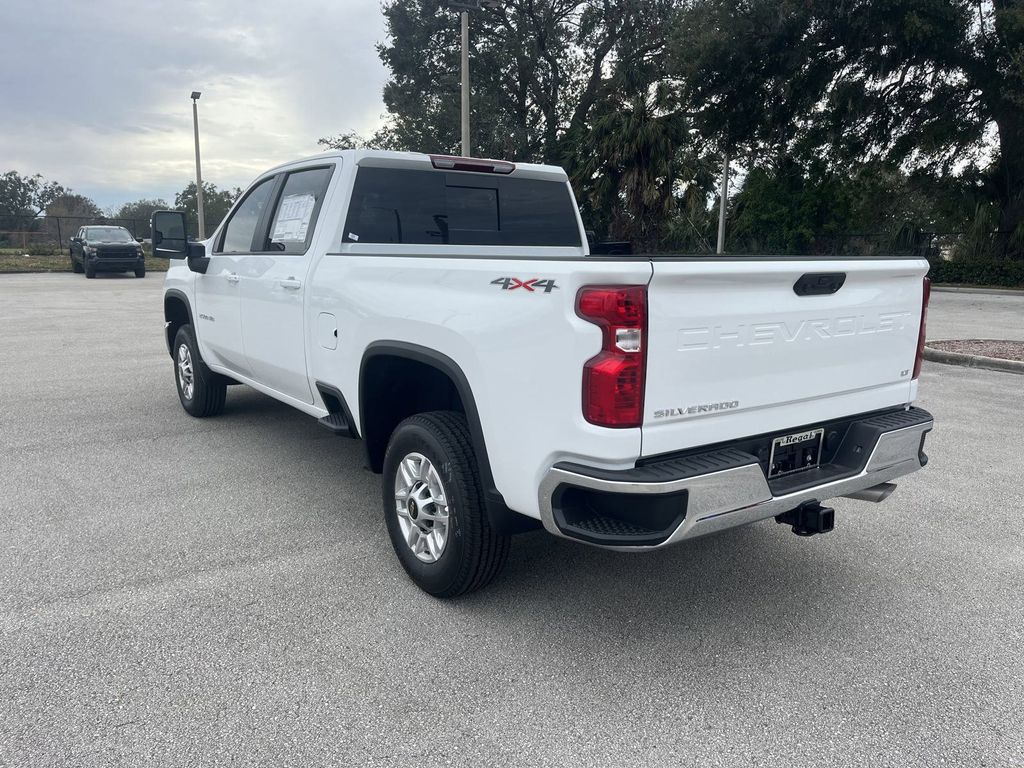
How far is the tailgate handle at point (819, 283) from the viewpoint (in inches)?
116

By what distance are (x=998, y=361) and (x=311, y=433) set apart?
8076 mm

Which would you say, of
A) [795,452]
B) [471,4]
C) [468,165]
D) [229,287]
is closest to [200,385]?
[229,287]

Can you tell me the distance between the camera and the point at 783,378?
2.96m

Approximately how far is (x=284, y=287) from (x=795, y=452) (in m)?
2.89

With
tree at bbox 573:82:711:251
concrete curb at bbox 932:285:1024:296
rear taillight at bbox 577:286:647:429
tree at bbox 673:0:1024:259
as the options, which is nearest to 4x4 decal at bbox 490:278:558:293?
Answer: rear taillight at bbox 577:286:647:429

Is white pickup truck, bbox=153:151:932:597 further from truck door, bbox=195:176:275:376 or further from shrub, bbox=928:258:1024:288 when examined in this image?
A: shrub, bbox=928:258:1024:288

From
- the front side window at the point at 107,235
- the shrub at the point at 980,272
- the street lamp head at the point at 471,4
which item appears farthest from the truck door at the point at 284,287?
the shrub at the point at 980,272

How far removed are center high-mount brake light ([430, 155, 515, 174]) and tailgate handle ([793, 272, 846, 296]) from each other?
7.30 ft

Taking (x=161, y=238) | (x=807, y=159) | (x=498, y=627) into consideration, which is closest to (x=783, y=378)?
(x=498, y=627)

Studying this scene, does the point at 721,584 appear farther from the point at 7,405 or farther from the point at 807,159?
the point at 807,159

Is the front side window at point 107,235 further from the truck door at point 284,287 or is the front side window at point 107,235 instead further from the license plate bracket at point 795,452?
the license plate bracket at point 795,452

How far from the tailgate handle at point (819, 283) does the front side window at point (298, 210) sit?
105 inches

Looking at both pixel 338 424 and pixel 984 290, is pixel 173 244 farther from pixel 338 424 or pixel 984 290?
pixel 984 290

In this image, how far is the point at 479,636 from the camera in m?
3.12
